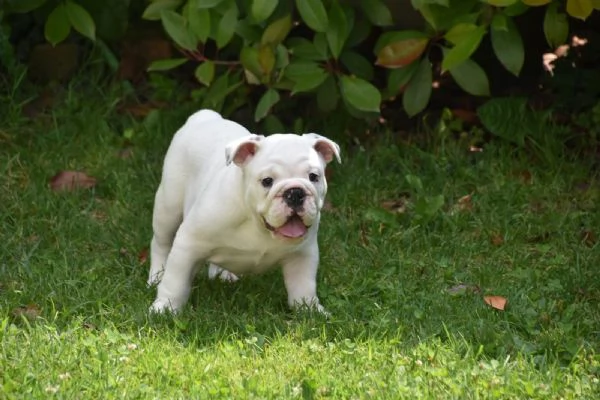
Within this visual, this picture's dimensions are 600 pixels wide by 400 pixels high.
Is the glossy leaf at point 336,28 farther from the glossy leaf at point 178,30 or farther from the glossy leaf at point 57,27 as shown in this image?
the glossy leaf at point 57,27

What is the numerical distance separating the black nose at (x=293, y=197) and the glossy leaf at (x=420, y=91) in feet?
5.94

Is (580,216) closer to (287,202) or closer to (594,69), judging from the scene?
(594,69)

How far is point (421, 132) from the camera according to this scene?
6562mm

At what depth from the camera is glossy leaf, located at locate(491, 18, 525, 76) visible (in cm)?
564

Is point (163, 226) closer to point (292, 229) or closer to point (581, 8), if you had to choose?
point (292, 229)

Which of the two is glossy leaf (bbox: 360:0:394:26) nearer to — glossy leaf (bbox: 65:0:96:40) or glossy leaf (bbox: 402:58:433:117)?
glossy leaf (bbox: 402:58:433:117)

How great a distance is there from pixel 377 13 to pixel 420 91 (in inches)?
16.9

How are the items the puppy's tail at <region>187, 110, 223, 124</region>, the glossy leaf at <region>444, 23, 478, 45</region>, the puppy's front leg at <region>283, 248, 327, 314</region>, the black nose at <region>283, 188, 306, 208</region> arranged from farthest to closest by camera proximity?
the glossy leaf at <region>444, 23, 478, 45</region>
the puppy's tail at <region>187, 110, 223, 124</region>
the puppy's front leg at <region>283, 248, 327, 314</region>
the black nose at <region>283, 188, 306, 208</region>

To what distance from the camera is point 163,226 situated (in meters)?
4.96

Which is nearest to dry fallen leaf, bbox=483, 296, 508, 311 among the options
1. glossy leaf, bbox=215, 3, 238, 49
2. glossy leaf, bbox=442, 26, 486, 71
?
glossy leaf, bbox=442, 26, 486, 71

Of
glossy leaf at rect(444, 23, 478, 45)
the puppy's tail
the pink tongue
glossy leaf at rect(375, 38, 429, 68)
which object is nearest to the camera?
the pink tongue

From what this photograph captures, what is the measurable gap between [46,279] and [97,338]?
0.68 meters

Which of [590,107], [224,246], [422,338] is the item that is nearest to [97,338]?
[224,246]

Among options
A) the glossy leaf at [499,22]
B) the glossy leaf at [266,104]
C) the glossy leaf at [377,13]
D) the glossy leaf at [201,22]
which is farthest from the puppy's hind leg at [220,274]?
the glossy leaf at [499,22]
